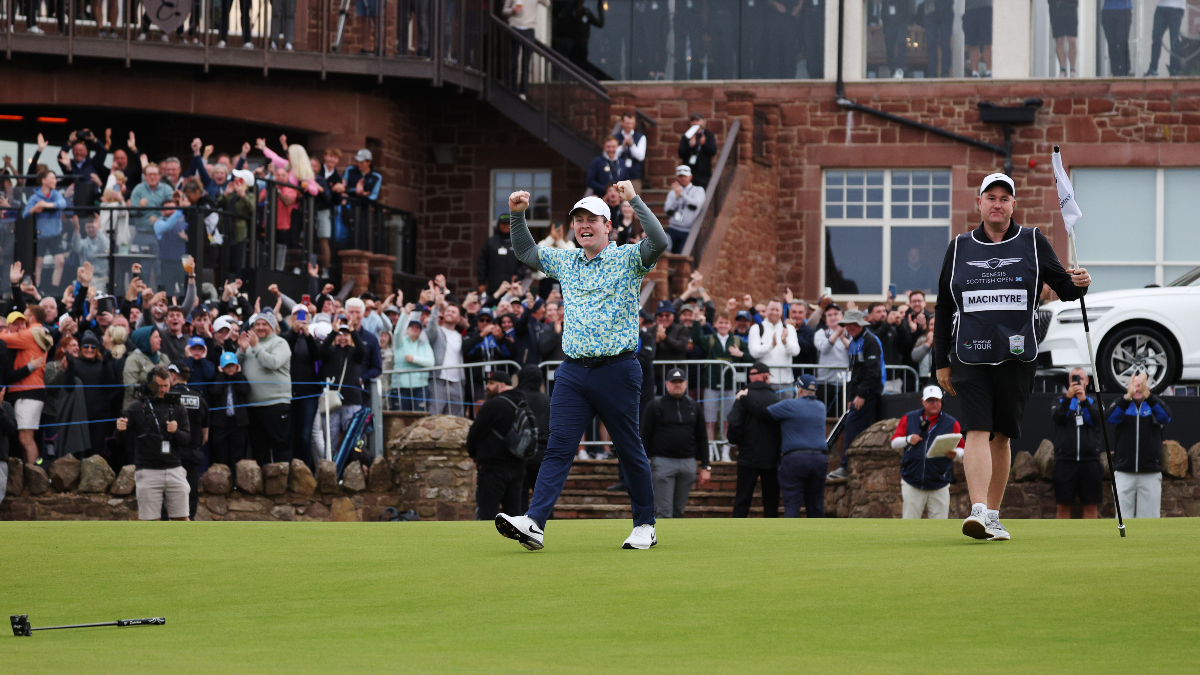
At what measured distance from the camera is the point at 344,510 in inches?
698

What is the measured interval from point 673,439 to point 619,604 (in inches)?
397

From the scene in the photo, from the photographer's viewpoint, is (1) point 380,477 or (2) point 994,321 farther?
A: (1) point 380,477

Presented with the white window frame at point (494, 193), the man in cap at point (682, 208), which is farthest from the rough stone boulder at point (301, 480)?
the white window frame at point (494, 193)

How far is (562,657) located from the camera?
5570 mm

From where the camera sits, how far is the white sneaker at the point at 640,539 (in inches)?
355

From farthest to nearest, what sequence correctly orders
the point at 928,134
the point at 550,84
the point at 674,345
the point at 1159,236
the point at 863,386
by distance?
the point at 928,134 < the point at 1159,236 < the point at 550,84 < the point at 674,345 < the point at 863,386

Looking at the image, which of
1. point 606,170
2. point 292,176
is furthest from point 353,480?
point 606,170

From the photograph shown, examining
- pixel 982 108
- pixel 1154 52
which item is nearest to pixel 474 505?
pixel 982 108

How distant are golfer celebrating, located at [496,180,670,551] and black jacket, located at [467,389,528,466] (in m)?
5.70

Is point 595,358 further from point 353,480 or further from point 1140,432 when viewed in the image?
point 1140,432

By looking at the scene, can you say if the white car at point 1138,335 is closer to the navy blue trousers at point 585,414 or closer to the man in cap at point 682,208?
the man in cap at point 682,208

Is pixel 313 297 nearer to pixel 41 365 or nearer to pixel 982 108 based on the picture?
pixel 41 365

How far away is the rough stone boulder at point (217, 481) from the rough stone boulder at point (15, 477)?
1892 mm

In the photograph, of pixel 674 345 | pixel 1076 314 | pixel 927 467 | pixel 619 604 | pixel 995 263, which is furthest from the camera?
pixel 674 345
